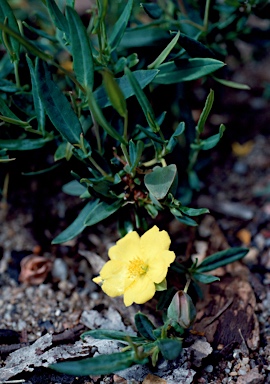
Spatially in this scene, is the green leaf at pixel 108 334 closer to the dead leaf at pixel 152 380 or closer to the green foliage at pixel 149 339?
the green foliage at pixel 149 339

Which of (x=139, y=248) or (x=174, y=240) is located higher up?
(x=139, y=248)

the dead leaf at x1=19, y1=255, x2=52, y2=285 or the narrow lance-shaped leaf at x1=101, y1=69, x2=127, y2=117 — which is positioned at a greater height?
the narrow lance-shaped leaf at x1=101, y1=69, x2=127, y2=117

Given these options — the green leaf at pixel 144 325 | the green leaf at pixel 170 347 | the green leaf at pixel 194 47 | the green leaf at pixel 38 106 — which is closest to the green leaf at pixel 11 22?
the green leaf at pixel 38 106

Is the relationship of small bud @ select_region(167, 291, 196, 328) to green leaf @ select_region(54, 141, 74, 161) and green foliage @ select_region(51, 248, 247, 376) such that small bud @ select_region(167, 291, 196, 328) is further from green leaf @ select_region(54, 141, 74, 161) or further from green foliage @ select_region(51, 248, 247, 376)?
green leaf @ select_region(54, 141, 74, 161)

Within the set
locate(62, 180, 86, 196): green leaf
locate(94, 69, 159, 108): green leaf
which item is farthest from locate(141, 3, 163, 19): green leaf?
locate(62, 180, 86, 196): green leaf

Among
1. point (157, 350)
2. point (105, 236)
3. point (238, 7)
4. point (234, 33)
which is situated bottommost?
point (105, 236)

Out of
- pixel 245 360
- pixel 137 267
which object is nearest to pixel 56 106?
pixel 137 267

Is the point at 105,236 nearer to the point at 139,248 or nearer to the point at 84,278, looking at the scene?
the point at 84,278

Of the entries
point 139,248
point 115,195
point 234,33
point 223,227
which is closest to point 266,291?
point 223,227
